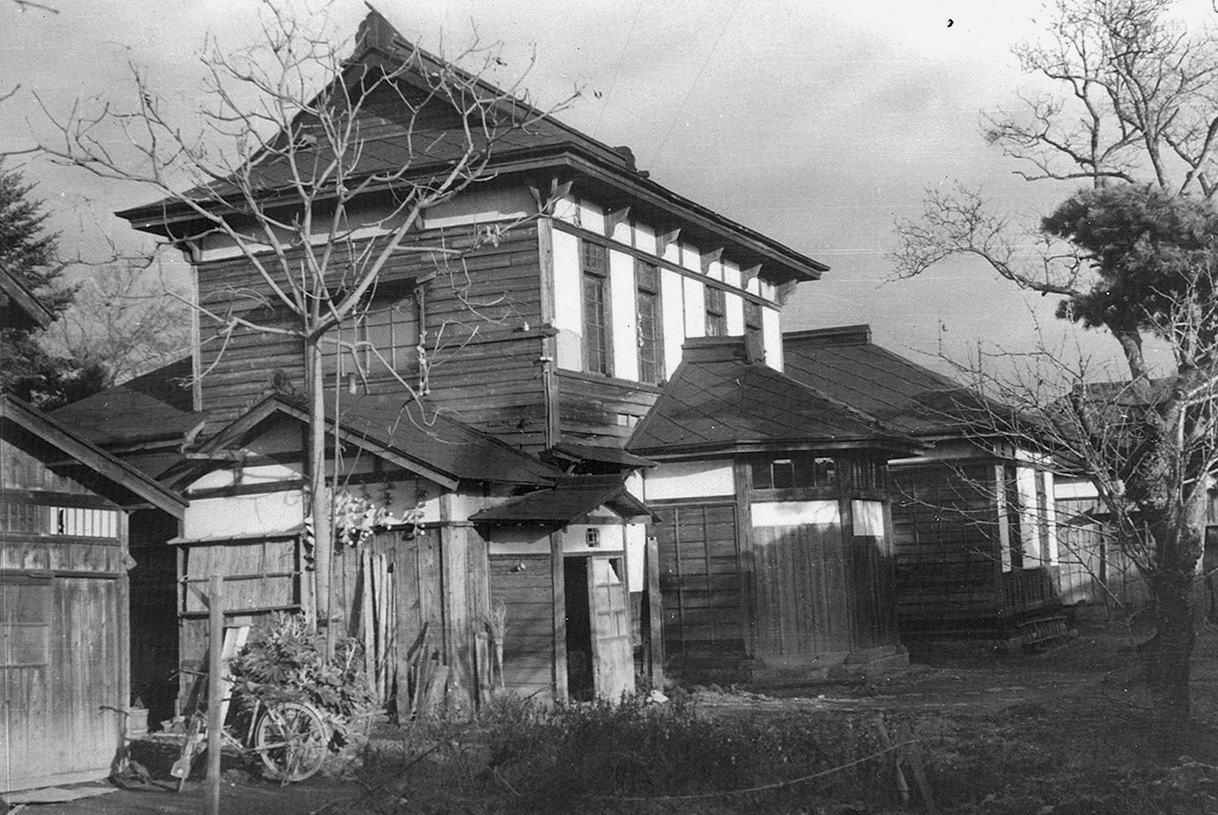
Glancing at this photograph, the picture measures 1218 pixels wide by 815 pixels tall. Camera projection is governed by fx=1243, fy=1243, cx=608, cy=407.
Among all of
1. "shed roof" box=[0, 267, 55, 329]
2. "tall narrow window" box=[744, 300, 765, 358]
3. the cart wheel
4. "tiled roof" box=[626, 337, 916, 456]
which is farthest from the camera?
"tall narrow window" box=[744, 300, 765, 358]

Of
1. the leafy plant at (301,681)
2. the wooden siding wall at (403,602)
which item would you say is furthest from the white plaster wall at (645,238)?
the leafy plant at (301,681)

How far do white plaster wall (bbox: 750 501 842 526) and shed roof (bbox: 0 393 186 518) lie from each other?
875cm

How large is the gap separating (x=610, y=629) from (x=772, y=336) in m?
10.3

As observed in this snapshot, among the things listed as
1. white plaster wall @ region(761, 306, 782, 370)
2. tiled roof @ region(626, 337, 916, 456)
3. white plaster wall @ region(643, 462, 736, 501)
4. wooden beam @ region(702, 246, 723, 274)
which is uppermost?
wooden beam @ region(702, 246, 723, 274)

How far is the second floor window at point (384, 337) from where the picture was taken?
1825cm

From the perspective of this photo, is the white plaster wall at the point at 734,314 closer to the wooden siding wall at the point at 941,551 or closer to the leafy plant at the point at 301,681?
the wooden siding wall at the point at 941,551

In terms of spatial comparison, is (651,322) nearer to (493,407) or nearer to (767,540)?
(493,407)

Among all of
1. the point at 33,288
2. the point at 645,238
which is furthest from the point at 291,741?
the point at 33,288

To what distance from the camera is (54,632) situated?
1230 cm

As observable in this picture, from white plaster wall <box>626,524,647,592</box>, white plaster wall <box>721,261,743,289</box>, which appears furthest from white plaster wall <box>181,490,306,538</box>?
white plaster wall <box>721,261,743,289</box>

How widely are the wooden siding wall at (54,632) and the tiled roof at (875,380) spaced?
13556 millimetres

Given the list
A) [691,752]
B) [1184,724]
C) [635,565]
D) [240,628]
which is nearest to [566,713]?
[691,752]

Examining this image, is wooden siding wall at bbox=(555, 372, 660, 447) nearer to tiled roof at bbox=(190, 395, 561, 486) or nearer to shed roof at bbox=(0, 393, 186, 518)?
tiled roof at bbox=(190, 395, 561, 486)

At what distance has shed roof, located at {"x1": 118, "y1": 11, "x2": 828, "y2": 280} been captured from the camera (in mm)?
17375
